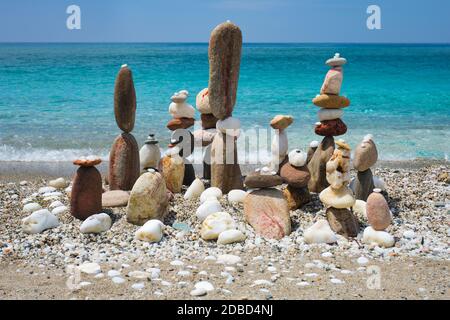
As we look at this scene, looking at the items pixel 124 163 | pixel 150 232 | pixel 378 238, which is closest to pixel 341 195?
pixel 378 238

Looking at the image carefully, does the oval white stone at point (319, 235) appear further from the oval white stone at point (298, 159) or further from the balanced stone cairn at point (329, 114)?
the balanced stone cairn at point (329, 114)

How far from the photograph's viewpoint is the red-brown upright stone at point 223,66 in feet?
18.8

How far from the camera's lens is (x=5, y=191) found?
6676mm

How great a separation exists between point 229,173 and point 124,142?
47.8 inches

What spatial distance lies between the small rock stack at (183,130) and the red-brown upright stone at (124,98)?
27.5 inches

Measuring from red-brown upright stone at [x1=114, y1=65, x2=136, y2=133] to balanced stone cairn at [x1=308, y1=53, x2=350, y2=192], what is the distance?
2017 millimetres

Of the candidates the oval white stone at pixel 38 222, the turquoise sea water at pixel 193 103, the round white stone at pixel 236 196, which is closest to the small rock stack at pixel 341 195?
the round white stone at pixel 236 196

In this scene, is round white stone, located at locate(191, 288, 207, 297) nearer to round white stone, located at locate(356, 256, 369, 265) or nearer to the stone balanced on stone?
round white stone, located at locate(356, 256, 369, 265)

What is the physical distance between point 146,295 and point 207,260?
806 mm

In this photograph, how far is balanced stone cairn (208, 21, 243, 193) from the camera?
18.8 ft

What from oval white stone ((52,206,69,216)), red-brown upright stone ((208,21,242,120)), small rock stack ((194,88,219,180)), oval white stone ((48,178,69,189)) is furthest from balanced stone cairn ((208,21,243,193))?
oval white stone ((48,178,69,189))

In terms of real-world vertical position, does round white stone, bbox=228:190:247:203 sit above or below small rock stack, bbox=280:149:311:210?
below

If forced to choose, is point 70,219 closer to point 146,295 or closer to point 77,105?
point 146,295

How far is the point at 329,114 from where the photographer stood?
19.7 feet
